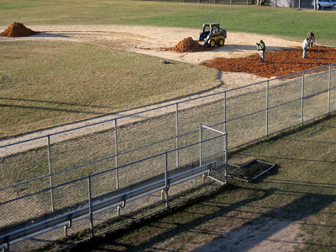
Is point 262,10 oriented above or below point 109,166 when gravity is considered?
above

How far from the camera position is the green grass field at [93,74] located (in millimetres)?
19812

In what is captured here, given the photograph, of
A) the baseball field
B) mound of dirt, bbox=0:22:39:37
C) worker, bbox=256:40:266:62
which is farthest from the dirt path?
worker, bbox=256:40:266:62

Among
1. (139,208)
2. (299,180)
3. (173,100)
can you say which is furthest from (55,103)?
(299,180)

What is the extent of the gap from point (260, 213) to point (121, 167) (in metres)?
3.67

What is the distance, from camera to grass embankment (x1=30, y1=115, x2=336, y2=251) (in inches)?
398

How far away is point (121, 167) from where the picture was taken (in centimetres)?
1074

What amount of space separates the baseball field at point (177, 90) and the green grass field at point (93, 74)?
0.06 m

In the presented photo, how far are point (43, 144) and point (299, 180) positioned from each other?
8.30m

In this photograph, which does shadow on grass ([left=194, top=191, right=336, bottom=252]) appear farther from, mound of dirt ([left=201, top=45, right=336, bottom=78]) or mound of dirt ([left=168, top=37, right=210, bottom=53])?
mound of dirt ([left=168, top=37, right=210, bottom=53])

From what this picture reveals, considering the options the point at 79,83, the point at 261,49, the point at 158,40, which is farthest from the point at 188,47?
the point at 79,83

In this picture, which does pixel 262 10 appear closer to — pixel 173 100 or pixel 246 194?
pixel 173 100

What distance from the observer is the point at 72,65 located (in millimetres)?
28500

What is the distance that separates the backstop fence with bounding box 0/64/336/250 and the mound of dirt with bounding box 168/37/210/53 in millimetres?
13442

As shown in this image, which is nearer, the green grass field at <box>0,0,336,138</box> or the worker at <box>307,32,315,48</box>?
the green grass field at <box>0,0,336,138</box>
